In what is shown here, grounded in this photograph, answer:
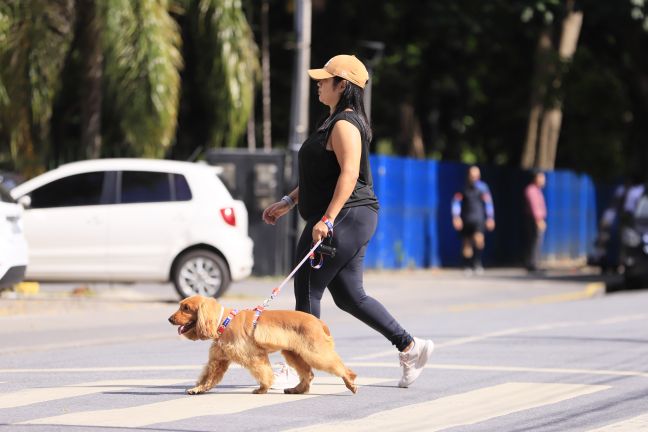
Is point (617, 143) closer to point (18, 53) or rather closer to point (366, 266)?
point (366, 266)

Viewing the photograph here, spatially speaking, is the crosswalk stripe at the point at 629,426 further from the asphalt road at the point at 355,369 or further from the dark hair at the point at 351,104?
the dark hair at the point at 351,104

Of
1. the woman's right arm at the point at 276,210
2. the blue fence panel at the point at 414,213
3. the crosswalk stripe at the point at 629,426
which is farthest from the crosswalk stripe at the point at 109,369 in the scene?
the blue fence panel at the point at 414,213

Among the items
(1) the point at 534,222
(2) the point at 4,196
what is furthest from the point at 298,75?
(1) the point at 534,222

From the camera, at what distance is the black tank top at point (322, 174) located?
354 inches

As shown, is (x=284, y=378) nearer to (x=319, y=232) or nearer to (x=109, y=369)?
(x=319, y=232)

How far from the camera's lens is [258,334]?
8.62 meters

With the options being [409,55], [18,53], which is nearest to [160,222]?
[18,53]

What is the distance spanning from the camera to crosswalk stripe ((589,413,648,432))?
785 centimetres

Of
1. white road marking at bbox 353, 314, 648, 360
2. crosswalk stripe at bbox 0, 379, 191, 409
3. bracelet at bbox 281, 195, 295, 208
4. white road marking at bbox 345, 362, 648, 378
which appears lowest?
white road marking at bbox 353, 314, 648, 360

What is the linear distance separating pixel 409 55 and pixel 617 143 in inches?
320

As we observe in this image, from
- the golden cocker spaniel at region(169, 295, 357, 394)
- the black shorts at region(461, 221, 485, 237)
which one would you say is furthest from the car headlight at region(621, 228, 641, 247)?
the golden cocker spaniel at region(169, 295, 357, 394)

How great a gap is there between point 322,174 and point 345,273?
606mm

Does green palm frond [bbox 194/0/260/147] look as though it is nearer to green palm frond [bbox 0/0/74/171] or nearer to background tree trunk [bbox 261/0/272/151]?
green palm frond [bbox 0/0/74/171]

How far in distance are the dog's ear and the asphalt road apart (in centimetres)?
40
